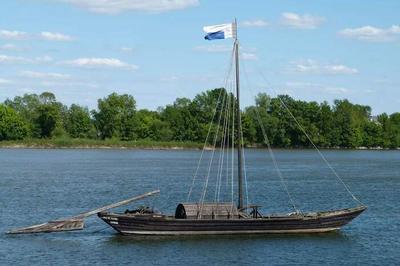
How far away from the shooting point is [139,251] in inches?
1805

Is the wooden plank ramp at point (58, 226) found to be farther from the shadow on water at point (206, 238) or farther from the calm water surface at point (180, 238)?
the shadow on water at point (206, 238)

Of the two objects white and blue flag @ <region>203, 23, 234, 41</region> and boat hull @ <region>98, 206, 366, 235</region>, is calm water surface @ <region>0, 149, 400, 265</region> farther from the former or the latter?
white and blue flag @ <region>203, 23, 234, 41</region>

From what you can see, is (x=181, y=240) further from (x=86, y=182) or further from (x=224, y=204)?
(x=86, y=182)

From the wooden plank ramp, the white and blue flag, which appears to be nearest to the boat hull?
the wooden plank ramp

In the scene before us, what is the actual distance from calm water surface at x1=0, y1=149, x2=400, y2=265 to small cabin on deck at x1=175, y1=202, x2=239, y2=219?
1.42 m

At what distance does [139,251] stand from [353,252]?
43.1ft

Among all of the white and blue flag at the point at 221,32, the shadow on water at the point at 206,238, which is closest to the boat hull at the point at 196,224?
the shadow on water at the point at 206,238

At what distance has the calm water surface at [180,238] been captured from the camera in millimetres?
44719

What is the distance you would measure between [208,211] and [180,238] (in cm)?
251

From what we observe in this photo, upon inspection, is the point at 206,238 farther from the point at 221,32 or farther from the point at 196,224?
the point at 221,32

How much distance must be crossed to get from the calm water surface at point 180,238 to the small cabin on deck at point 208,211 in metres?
1.42

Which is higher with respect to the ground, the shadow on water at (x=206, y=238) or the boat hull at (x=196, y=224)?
the boat hull at (x=196, y=224)

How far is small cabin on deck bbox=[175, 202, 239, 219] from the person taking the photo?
162 feet

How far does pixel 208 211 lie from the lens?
49.6 m
